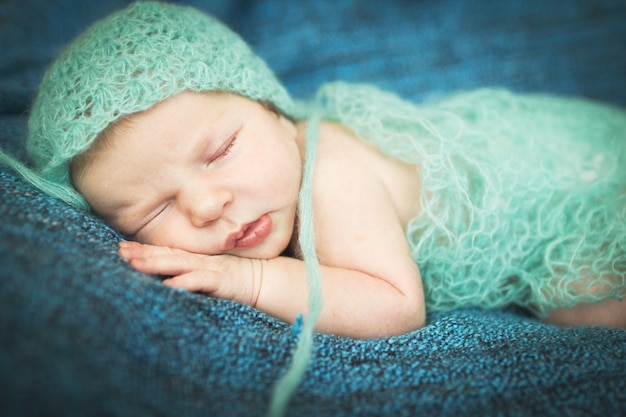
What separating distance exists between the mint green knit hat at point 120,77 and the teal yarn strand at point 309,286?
5.6 inches

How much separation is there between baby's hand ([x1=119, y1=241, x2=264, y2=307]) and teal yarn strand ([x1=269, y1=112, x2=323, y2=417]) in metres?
0.10

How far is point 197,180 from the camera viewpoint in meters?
0.86

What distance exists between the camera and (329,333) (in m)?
0.86

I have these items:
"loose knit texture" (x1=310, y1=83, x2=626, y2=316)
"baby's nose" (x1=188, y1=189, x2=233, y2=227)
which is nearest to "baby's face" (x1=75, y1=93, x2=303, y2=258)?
"baby's nose" (x1=188, y1=189, x2=233, y2=227)

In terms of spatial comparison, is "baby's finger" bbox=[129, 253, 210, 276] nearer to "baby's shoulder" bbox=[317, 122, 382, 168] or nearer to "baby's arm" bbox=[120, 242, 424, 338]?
"baby's arm" bbox=[120, 242, 424, 338]

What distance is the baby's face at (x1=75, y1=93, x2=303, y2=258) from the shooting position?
836 mm

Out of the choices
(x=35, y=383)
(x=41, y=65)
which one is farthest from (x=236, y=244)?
(x=41, y=65)

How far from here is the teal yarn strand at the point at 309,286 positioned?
62cm

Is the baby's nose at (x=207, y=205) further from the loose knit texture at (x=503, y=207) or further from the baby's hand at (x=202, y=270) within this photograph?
the loose knit texture at (x=503, y=207)

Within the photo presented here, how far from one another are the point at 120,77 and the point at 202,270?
33cm

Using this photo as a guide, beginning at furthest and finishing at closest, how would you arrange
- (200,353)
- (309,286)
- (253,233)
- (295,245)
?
(295,245), (253,233), (309,286), (200,353)

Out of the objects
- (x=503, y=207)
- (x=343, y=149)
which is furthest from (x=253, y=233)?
(x=503, y=207)

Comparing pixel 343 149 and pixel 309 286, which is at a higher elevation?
pixel 343 149

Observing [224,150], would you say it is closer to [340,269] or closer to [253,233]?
[253,233]
